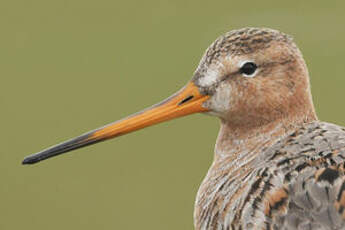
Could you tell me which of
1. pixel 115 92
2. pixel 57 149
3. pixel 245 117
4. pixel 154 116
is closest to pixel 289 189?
pixel 245 117

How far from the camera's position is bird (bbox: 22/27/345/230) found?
390 centimetres

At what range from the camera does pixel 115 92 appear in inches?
320

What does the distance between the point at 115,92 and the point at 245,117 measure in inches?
158

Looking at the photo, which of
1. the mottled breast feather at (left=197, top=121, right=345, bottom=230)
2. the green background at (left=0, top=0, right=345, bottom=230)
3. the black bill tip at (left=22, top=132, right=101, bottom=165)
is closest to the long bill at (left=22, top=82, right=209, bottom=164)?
the black bill tip at (left=22, top=132, right=101, bottom=165)

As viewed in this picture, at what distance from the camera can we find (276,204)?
3.63 m

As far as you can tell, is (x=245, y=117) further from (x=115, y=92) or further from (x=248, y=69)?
(x=115, y=92)

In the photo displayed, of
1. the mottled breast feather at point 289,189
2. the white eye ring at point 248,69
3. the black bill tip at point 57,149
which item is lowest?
the mottled breast feather at point 289,189

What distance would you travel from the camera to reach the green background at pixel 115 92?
6.75 meters

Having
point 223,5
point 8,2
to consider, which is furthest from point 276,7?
point 8,2

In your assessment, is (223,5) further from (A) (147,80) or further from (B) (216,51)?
(B) (216,51)

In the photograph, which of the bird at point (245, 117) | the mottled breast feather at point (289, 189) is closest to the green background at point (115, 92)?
the bird at point (245, 117)

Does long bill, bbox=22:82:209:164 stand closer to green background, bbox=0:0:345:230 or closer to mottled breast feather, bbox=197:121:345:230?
mottled breast feather, bbox=197:121:345:230

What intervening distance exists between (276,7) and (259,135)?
5.01 m

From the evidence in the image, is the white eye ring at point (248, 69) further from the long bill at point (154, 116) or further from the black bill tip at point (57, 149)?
the black bill tip at point (57, 149)
